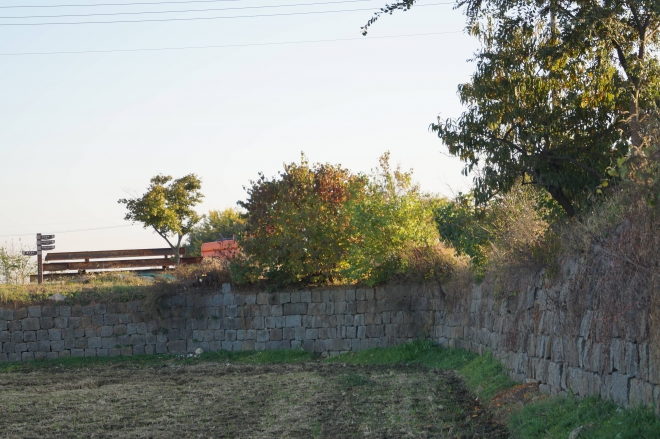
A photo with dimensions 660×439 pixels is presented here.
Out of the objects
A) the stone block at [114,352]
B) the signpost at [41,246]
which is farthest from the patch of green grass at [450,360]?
the signpost at [41,246]

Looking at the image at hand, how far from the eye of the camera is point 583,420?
779 cm

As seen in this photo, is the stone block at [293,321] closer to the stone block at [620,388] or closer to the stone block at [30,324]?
the stone block at [30,324]

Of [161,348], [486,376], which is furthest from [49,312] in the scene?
[486,376]

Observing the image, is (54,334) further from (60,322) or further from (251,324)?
(251,324)

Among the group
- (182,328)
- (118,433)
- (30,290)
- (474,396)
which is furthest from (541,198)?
(30,290)

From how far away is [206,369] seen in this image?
59.0 ft

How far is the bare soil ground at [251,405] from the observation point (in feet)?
31.6

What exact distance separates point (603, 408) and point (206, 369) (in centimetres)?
1182

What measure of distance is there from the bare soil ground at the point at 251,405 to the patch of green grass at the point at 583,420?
0.44 m

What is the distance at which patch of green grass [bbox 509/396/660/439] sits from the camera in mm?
6762

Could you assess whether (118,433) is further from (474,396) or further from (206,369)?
(206,369)

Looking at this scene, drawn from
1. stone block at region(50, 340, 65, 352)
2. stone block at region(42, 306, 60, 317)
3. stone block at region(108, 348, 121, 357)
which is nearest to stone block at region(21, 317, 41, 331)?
stone block at region(42, 306, 60, 317)

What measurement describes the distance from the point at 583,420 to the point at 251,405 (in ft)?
18.4

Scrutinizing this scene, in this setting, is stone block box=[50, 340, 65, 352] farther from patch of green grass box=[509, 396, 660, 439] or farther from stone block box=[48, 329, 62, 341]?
patch of green grass box=[509, 396, 660, 439]
